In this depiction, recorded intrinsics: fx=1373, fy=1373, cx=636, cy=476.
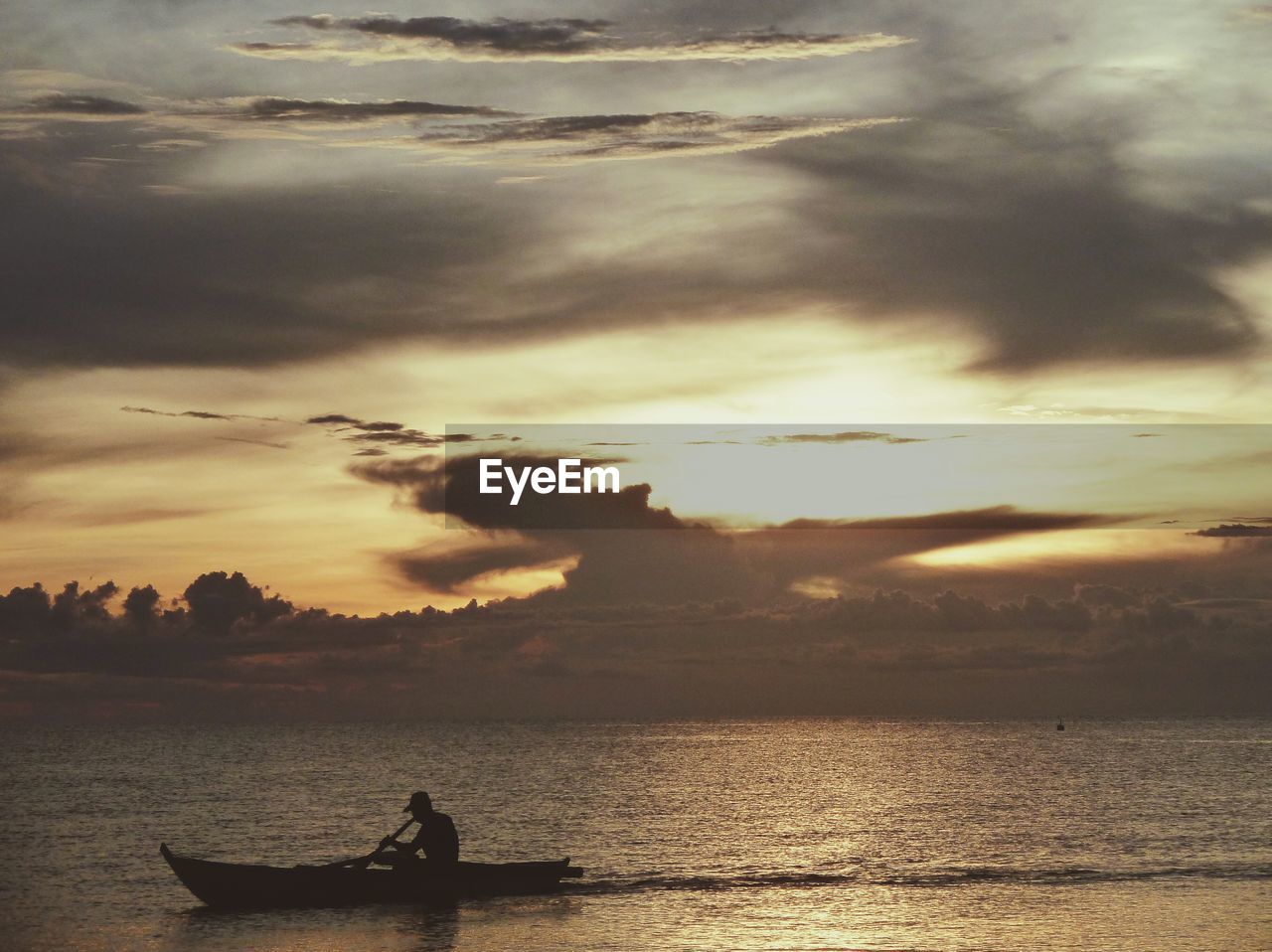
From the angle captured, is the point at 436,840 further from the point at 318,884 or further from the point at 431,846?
the point at 318,884

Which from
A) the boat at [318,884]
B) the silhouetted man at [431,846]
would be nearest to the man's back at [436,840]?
the silhouetted man at [431,846]

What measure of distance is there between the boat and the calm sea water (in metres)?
0.57

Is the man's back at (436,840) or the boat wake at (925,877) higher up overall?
the man's back at (436,840)

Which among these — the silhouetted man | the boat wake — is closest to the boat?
the silhouetted man

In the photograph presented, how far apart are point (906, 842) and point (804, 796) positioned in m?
35.1

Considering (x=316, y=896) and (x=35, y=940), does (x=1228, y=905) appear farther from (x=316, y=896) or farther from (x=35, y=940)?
(x=35, y=940)

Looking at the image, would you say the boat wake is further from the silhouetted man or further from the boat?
the silhouetted man

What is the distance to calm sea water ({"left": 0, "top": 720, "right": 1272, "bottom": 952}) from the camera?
1551 inches

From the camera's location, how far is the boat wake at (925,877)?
165ft

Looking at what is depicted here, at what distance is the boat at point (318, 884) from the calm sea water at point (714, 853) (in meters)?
0.57

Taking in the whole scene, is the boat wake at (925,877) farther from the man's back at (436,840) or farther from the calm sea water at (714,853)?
the man's back at (436,840)

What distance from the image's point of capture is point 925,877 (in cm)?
5312

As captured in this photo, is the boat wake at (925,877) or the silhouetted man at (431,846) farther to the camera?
the boat wake at (925,877)

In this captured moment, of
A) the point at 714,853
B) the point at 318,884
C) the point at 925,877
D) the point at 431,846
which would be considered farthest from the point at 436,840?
the point at 714,853
